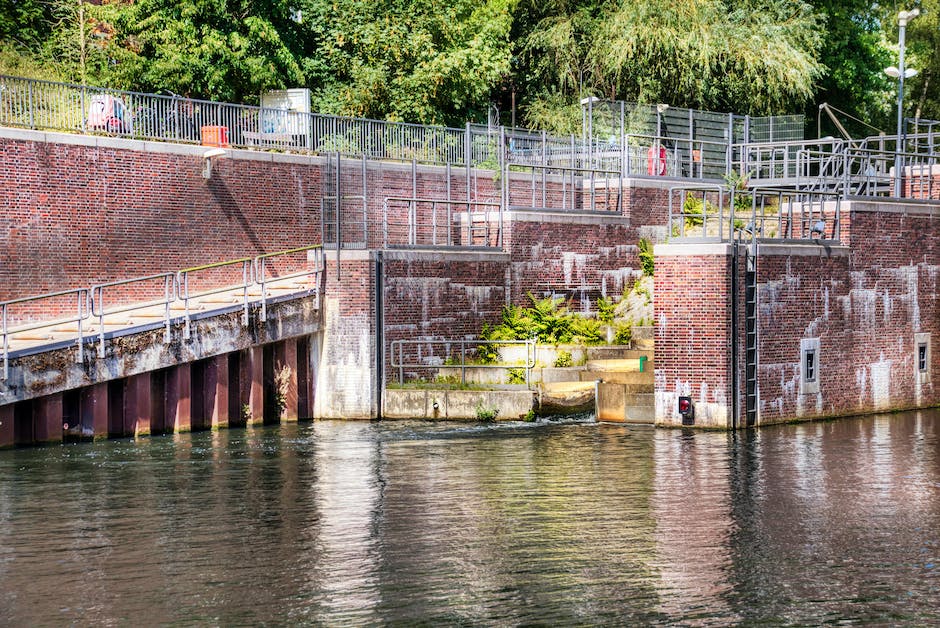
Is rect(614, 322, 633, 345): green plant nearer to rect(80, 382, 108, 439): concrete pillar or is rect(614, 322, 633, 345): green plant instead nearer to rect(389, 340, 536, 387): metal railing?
rect(389, 340, 536, 387): metal railing

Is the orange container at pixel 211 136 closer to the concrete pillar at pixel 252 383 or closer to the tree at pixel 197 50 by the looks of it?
the concrete pillar at pixel 252 383

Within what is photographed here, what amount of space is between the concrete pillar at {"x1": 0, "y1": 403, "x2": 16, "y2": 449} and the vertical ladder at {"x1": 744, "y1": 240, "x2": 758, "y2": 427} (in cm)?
1419

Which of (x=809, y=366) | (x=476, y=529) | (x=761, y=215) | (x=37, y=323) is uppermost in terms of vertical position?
(x=761, y=215)

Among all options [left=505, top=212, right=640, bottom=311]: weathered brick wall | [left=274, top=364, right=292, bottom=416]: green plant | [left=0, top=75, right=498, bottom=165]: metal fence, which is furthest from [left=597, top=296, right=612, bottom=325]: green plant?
[left=274, top=364, right=292, bottom=416]: green plant

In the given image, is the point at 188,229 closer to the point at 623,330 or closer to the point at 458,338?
the point at 458,338

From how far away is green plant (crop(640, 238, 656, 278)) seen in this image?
36500 mm

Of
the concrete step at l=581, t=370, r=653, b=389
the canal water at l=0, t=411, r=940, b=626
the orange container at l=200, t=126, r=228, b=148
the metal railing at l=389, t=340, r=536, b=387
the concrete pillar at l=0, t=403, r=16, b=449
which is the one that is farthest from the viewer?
the orange container at l=200, t=126, r=228, b=148

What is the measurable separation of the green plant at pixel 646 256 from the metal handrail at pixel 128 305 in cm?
1225

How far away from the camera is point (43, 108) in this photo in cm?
3022

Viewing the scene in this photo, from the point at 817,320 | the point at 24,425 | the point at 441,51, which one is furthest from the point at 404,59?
the point at 24,425

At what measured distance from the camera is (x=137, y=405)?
27.8 meters

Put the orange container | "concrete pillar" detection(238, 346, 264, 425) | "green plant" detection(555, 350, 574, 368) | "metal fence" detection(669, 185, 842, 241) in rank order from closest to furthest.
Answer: "metal fence" detection(669, 185, 842, 241), "concrete pillar" detection(238, 346, 264, 425), "green plant" detection(555, 350, 574, 368), the orange container

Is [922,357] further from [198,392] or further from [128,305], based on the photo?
[128,305]

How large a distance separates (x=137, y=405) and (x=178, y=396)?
978 mm
